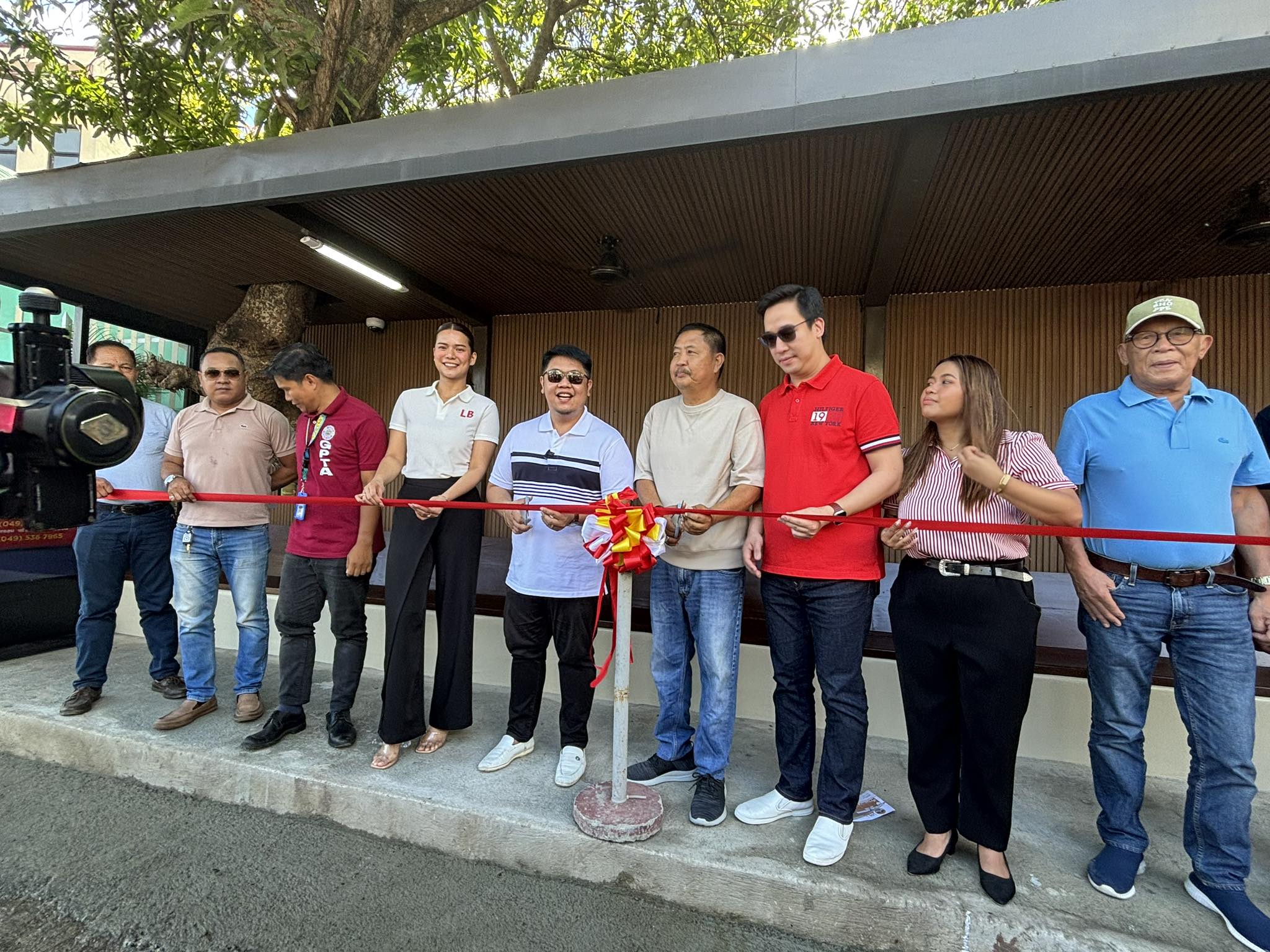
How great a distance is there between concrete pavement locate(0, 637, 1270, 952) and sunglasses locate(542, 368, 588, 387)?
5.41 feet

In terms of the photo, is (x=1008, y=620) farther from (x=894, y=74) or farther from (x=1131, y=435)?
(x=894, y=74)

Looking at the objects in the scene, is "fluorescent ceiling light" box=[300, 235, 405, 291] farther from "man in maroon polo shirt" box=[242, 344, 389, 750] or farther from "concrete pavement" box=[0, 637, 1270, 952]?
"concrete pavement" box=[0, 637, 1270, 952]

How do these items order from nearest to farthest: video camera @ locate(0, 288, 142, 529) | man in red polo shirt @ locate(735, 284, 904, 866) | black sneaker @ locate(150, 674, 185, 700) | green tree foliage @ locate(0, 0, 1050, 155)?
video camera @ locate(0, 288, 142, 529) < man in red polo shirt @ locate(735, 284, 904, 866) < black sneaker @ locate(150, 674, 185, 700) < green tree foliage @ locate(0, 0, 1050, 155)

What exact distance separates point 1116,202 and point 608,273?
3.44 m

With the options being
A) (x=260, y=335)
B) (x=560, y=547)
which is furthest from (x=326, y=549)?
(x=260, y=335)

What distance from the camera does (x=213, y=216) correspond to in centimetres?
429

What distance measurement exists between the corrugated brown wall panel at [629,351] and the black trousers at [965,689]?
431cm

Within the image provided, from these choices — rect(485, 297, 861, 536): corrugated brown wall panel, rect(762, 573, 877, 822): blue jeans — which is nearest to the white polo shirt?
rect(762, 573, 877, 822): blue jeans

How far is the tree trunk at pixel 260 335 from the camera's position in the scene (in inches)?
188

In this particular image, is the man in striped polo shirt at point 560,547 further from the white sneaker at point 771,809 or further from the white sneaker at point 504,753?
the white sneaker at point 771,809

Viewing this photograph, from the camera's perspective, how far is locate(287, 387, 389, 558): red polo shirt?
279 cm

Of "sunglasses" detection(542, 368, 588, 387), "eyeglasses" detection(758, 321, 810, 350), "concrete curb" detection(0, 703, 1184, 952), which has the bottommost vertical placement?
"concrete curb" detection(0, 703, 1184, 952)

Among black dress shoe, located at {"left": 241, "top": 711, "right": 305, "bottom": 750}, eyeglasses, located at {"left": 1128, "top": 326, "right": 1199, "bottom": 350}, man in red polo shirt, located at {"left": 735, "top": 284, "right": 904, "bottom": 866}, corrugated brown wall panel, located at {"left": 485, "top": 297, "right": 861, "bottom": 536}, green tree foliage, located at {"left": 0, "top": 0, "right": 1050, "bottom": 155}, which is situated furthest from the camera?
corrugated brown wall panel, located at {"left": 485, "top": 297, "right": 861, "bottom": 536}

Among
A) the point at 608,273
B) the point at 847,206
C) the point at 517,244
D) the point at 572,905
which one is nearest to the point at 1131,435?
the point at 572,905
